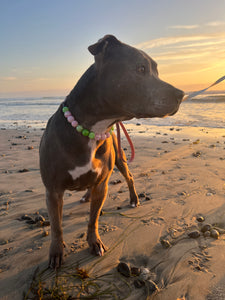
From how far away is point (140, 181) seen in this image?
17.3 ft

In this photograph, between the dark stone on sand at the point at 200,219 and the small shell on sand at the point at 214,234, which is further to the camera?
the dark stone on sand at the point at 200,219

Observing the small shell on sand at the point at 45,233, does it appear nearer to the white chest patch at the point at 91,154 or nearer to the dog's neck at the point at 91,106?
the white chest patch at the point at 91,154

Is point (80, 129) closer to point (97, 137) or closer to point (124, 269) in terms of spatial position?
point (97, 137)

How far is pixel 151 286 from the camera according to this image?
2.33 m

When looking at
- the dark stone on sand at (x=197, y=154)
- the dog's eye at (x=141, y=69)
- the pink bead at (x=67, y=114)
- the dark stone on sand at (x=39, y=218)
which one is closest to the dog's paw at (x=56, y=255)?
the dark stone on sand at (x=39, y=218)

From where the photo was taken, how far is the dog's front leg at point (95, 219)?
9.63ft

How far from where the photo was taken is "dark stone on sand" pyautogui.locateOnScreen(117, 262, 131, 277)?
2.53 metres

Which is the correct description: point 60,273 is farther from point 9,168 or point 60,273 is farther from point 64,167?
point 9,168

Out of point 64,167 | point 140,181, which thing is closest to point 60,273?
point 64,167

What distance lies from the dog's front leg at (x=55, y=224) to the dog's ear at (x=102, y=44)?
141 centimetres

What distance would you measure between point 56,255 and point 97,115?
1.56m

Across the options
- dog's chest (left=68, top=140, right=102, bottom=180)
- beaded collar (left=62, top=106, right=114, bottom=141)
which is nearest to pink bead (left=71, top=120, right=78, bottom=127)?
beaded collar (left=62, top=106, right=114, bottom=141)

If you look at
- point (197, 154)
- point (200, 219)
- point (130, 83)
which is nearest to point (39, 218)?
point (200, 219)

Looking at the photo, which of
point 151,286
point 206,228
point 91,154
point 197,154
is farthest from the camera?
point 197,154
